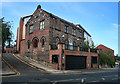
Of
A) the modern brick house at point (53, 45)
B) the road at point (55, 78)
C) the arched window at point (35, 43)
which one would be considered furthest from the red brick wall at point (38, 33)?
the road at point (55, 78)

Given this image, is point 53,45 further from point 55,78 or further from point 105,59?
point 105,59

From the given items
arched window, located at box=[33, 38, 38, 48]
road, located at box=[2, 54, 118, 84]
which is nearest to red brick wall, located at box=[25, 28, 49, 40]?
arched window, located at box=[33, 38, 38, 48]

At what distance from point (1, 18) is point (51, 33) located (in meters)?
10.0

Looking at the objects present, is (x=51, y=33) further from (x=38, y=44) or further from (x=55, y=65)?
(x=55, y=65)

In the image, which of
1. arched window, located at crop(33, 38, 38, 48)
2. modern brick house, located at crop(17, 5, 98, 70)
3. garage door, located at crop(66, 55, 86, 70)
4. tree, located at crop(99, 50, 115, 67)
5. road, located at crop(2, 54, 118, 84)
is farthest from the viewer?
tree, located at crop(99, 50, 115, 67)

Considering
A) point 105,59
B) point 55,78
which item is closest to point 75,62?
point 55,78

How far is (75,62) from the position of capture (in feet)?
79.8

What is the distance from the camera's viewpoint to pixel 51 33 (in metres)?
24.7

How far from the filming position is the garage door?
74.4ft

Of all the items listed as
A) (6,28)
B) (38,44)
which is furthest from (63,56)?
(6,28)

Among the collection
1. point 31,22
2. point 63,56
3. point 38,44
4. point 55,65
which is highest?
point 31,22

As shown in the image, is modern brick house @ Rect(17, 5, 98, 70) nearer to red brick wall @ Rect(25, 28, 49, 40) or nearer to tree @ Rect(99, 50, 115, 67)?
red brick wall @ Rect(25, 28, 49, 40)

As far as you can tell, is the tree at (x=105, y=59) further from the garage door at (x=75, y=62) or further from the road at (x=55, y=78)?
the road at (x=55, y=78)

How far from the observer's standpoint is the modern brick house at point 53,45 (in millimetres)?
22250
